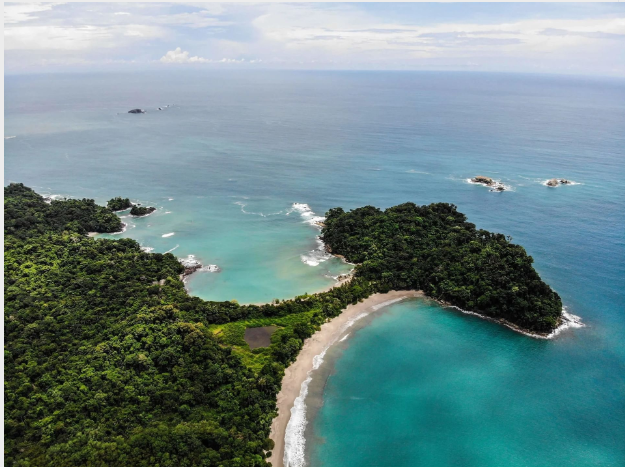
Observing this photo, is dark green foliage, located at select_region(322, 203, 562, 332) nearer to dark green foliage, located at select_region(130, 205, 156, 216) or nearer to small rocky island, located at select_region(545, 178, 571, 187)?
dark green foliage, located at select_region(130, 205, 156, 216)

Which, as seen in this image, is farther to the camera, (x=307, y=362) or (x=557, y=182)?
(x=557, y=182)

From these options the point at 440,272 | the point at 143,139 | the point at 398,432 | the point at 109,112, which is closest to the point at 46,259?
the point at 398,432

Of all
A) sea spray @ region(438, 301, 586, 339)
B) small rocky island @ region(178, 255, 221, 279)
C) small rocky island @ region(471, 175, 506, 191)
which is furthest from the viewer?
small rocky island @ region(471, 175, 506, 191)

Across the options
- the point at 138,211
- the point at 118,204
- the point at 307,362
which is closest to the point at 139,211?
the point at 138,211

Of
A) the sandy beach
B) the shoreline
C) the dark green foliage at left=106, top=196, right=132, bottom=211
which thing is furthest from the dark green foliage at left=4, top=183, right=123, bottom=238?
the shoreline

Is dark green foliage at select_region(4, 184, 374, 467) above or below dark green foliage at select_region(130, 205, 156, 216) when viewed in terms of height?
below

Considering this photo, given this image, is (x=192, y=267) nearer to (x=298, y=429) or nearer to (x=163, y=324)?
(x=163, y=324)

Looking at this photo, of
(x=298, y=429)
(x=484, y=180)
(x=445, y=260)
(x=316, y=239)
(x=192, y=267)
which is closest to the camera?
(x=298, y=429)
